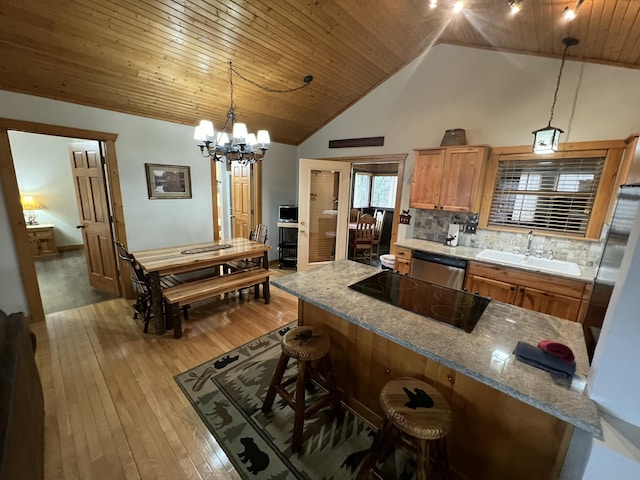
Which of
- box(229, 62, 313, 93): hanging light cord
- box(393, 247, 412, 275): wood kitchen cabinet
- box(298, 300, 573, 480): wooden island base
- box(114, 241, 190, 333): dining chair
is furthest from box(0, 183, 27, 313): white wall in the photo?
box(393, 247, 412, 275): wood kitchen cabinet

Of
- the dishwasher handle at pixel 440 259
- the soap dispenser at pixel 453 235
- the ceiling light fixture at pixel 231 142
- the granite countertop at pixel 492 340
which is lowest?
the dishwasher handle at pixel 440 259

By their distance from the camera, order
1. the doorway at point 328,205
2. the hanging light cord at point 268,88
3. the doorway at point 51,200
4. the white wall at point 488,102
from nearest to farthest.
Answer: the white wall at point 488,102 < the hanging light cord at point 268,88 < the doorway at point 328,205 < the doorway at point 51,200

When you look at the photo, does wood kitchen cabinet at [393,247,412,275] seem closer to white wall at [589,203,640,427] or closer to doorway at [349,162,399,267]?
white wall at [589,203,640,427]

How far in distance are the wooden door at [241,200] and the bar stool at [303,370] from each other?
363 centimetres

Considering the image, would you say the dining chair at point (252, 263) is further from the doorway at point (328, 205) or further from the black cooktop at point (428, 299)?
the black cooktop at point (428, 299)

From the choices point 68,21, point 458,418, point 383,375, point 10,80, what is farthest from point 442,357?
point 10,80

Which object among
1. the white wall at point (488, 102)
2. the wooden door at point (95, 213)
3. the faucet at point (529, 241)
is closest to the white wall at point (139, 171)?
the wooden door at point (95, 213)

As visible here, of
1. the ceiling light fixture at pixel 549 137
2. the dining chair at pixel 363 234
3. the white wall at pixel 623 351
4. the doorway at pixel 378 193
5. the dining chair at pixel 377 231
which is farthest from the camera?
the doorway at pixel 378 193

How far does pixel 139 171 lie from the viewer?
3510 millimetres

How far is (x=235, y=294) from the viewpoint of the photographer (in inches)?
153

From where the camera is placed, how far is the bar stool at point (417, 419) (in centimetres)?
114

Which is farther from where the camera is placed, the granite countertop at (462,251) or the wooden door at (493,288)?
the wooden door at (493,288)

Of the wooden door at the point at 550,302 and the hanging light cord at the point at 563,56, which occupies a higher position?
the hanging light cord at the point at 563,56

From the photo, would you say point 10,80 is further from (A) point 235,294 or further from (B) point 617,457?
(B) point 617,457
